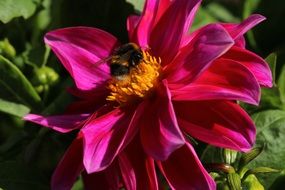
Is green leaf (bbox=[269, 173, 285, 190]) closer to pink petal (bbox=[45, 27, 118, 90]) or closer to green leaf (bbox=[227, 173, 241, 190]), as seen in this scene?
green leaf (bbox=[227, 173, 241, 190])

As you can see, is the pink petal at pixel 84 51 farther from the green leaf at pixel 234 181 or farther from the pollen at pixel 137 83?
the green leaf at pixel 234 181

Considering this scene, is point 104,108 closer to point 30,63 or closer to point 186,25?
point 186,25

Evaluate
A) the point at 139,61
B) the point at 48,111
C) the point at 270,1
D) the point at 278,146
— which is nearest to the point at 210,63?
the point at 139,61

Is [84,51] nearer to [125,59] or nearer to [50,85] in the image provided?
[125,59]

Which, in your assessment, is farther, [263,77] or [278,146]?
[278,146]

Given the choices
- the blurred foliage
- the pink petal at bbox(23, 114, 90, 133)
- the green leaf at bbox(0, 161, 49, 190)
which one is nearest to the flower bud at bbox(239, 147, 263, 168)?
the blurred foliage

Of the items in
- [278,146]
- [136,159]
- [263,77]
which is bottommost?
[278,146]

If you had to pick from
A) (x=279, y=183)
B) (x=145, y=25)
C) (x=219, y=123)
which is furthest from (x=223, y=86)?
(x=279, y=183)
